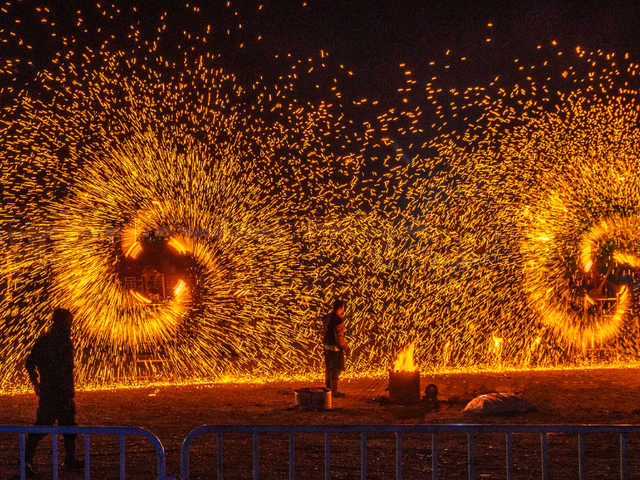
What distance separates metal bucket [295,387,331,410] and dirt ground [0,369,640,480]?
11 cm

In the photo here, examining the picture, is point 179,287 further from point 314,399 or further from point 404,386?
point 404,386

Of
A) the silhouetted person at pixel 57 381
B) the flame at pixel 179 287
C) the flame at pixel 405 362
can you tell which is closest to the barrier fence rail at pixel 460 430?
the silhouetted person at pixel 57 381

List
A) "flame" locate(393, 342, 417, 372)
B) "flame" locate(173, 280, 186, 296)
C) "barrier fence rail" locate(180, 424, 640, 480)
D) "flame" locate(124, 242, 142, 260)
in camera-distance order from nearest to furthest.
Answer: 1. "barrier fence rail" locate(180, 424, 640, 480)
2. "flame" locate(393, 342, 417, 372)
3. "flame" locate(124, 242, 142, 260)
4. "flame" locate(173, 280, 186, 296)

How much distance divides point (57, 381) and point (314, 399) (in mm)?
3996

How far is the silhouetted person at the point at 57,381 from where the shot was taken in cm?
645

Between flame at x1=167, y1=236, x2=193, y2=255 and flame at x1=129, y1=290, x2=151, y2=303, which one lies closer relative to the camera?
flame at x1=129, y1=290, x2=151, y2=303

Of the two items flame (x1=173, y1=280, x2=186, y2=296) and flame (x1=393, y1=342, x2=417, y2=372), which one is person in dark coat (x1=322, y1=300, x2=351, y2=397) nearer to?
flame (x1=393, y1=342, x2=417, y2=372)

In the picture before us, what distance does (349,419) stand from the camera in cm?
895

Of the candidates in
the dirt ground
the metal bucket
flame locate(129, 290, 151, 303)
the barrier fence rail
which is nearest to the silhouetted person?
the dirt ground

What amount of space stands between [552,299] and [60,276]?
1106 cm

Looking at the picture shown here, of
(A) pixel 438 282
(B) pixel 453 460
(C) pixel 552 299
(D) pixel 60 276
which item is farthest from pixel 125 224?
(C) pixel 552 299

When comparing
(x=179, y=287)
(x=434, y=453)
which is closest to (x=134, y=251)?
(x=179, y=287)

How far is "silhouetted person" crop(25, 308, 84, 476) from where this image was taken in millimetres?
6449

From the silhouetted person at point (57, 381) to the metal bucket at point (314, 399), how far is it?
3.64 meters
